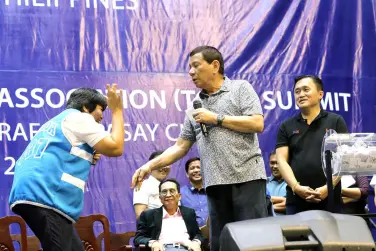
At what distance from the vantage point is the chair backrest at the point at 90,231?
4785 millimetres

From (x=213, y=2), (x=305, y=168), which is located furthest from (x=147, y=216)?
(x=213, y=2)

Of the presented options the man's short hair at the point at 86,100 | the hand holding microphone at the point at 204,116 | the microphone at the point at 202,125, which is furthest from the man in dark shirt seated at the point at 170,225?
the hand holding microphone at the point at 204,116

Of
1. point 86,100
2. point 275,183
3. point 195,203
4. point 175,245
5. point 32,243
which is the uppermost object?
point 86,100

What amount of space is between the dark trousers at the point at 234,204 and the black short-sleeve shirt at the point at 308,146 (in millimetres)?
550

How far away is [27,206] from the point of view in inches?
130

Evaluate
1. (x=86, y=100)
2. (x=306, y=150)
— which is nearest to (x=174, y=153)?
(x=86, y=100)

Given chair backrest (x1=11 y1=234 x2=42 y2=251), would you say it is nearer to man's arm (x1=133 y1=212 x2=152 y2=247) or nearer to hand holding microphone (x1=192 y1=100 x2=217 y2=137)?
man's arm (x1=133 y1=212 x2=152 y2=247)

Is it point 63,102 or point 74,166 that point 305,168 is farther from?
point 63,102

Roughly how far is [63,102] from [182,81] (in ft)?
3.21

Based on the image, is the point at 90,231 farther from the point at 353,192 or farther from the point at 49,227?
the point at 353,192

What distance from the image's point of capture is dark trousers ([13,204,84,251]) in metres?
3.25

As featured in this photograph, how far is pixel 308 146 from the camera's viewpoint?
3.88 metres

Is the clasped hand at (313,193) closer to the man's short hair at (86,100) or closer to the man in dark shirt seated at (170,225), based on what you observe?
the man's short hair at (86,100)

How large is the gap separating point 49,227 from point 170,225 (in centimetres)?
183
